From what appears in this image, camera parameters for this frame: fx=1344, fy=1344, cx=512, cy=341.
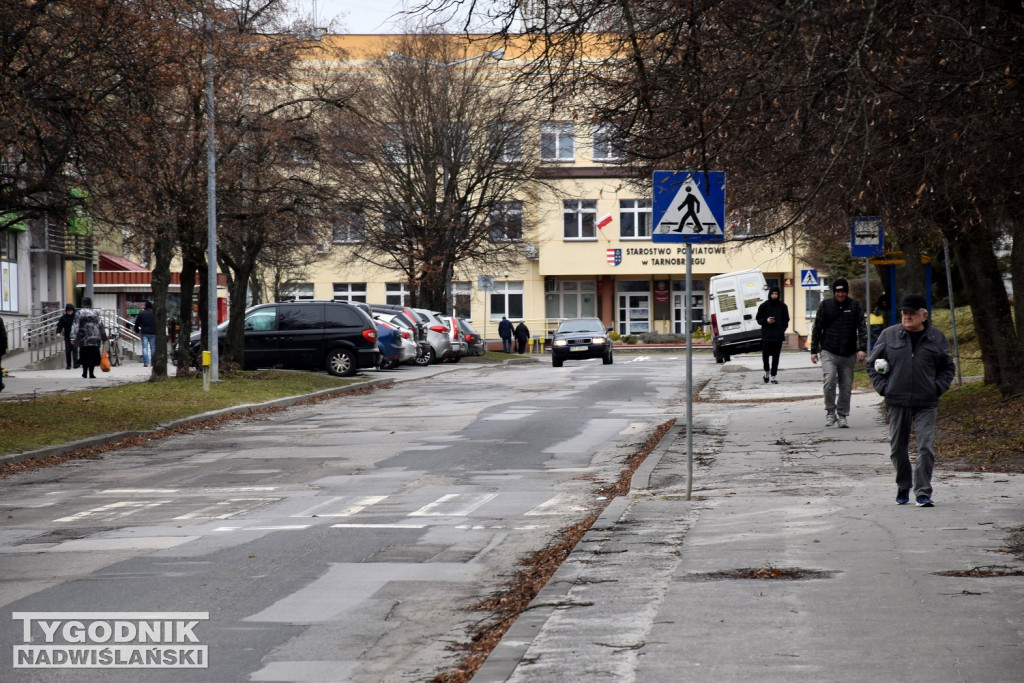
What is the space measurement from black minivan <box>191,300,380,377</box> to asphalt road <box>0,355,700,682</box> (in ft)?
42.4

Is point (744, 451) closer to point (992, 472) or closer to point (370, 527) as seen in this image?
point (992, 472)

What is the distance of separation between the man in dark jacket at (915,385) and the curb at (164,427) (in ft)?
31.3

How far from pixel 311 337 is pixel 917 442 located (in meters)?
24.6

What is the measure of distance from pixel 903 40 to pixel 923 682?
566 centimetres

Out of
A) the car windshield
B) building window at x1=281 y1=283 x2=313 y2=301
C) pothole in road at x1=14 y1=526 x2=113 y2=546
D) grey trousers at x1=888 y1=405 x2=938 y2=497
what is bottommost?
pothole in road at x1=14 y1=526 x2=113 y2=546

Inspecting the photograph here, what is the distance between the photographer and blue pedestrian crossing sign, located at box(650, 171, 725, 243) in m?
11.0

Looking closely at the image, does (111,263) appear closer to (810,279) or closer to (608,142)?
(810,279)

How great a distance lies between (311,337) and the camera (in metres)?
33.4

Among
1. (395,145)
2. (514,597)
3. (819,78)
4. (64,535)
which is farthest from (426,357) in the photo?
(514,597)

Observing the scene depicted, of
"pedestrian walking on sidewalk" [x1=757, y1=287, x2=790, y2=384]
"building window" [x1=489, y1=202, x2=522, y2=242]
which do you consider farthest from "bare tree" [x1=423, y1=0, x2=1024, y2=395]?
"building window" [x1=489, y1=202, x2=522, y2=242]

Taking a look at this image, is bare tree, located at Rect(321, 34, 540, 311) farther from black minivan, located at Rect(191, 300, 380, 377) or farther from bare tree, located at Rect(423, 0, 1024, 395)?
bare tree, located at Rect(423, 0, 1024, 395)

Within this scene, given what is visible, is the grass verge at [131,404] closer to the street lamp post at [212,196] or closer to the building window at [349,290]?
the street lamp post at [212,196]

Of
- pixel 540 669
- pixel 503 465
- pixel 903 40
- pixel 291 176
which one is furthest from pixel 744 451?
pixel 291 176

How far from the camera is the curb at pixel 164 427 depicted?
50.2ft
